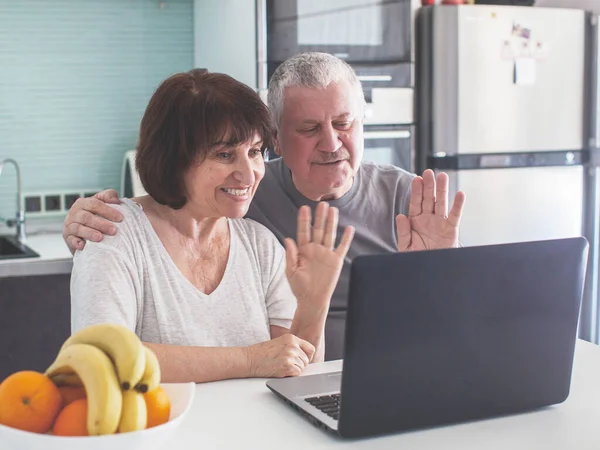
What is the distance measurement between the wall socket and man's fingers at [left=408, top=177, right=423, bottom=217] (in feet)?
6.28

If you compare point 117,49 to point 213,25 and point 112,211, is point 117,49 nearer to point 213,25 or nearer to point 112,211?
point 213,25

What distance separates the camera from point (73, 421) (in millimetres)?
987

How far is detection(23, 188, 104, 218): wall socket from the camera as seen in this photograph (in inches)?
130

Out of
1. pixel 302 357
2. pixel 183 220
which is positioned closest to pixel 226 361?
pixel 302 357

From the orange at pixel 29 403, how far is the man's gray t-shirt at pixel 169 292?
1.53 feet

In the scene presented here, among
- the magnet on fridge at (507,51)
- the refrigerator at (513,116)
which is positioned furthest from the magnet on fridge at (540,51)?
the magnet on fridge at (507,51)


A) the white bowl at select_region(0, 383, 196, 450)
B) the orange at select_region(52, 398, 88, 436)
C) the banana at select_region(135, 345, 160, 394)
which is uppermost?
the banana at select_region(135, 345, 160, 394)

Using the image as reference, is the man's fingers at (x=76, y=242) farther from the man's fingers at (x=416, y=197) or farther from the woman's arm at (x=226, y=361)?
→ the man's fingers at (x=416, y=197)

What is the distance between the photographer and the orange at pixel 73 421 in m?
0.99

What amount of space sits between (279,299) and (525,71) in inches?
76.3

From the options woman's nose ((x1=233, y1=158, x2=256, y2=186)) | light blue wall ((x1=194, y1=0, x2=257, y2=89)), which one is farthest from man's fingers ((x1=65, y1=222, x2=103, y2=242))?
light blue wall ((x1=194, y1=0, x2=257, y2=89))

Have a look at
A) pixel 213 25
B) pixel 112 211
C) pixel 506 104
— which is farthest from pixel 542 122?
pixel 112 211

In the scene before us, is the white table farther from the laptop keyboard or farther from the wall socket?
the wall socket

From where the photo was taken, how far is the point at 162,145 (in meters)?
1.65
